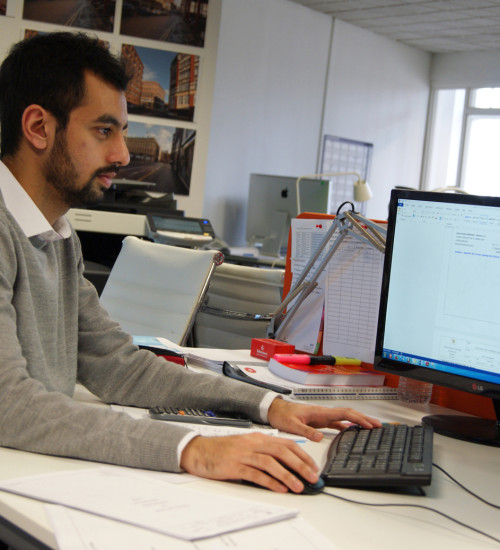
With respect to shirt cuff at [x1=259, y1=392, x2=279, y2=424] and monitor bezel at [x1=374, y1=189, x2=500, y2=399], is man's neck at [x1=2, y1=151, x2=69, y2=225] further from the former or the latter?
monitor bezel at [x1=374, y1=189, x2=500, y2=399]

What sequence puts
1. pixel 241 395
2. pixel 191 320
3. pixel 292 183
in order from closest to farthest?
pixel 241 395 → pixel 191 320 → pixel 292 183

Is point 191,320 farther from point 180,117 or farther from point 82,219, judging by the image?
point 180,117

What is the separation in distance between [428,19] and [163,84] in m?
2.84

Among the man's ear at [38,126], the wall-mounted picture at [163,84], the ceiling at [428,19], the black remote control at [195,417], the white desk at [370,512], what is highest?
the ceiling at [428,19]

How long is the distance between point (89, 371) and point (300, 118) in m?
6.05

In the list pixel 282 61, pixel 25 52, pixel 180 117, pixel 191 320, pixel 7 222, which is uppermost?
pixel 282 61

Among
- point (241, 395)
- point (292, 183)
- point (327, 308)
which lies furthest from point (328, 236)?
point (292, 183)

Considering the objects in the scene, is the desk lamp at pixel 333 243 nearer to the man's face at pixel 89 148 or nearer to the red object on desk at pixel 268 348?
the red object on desk at pixel 268 348

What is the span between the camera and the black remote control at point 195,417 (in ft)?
4.31

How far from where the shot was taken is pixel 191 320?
2.51m

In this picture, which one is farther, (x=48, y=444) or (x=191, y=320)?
(x=191, y=320)

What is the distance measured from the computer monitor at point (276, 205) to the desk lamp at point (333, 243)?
3601 millimetres

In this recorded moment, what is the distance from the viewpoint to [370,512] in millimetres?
994

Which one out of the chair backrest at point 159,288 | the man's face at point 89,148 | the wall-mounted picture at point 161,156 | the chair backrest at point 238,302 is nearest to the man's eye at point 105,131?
the man's face at point 89,148
